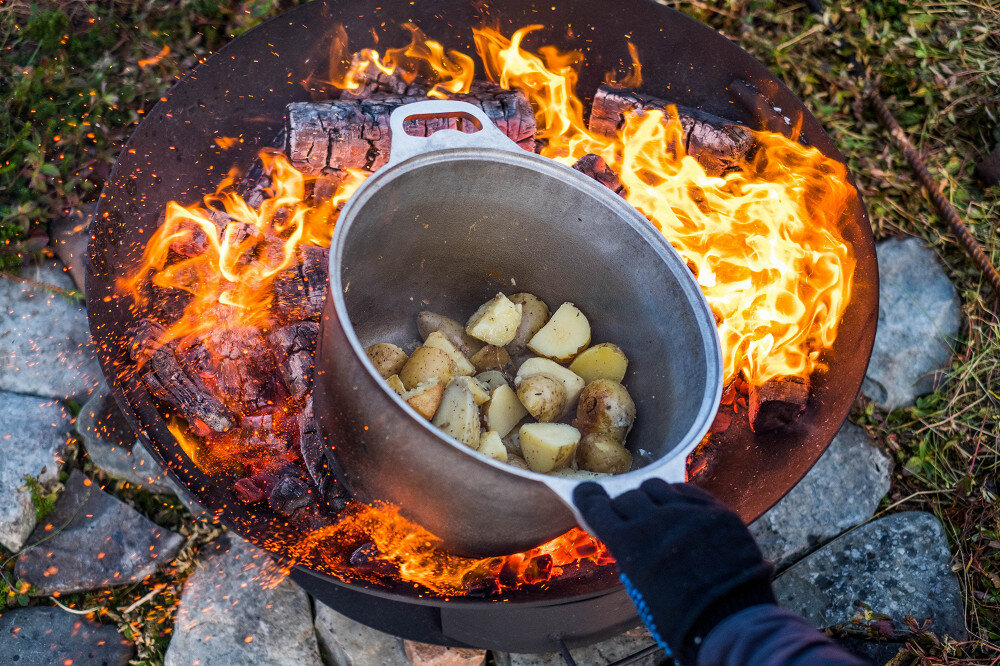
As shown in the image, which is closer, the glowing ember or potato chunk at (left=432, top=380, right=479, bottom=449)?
potato chunk at (left=432, top=380, right=479, bottom=449)

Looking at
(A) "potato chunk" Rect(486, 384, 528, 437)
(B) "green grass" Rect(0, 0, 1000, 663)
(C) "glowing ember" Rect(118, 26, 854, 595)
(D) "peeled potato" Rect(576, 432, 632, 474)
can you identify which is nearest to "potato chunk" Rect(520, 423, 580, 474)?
(D) "peeled potato" Rect(576, 432, 632, 474)

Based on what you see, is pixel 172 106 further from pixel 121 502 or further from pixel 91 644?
pixel 91 644

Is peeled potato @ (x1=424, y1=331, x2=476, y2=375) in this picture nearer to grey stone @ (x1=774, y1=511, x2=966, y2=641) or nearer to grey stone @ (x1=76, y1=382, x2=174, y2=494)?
grey stone @ (x1=76, y1=382, x2=174, y2=494)

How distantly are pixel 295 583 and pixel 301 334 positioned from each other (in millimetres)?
817

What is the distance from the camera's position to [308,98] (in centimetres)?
250

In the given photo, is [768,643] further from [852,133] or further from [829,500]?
[852,133]

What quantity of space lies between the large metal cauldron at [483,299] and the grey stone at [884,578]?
99 centimetres

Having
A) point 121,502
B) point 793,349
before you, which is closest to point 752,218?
point 793,349

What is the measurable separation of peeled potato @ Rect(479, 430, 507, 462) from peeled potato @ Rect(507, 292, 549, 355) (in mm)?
504

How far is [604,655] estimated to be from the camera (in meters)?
2.32

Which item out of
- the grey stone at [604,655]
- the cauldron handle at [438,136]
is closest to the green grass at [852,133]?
the grey stone at [604,655]

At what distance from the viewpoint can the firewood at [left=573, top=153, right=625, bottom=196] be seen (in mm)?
2480

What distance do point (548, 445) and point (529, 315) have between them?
554mm

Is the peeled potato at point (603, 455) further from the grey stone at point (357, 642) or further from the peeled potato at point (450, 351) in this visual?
the grey stone at point (357, 642)
